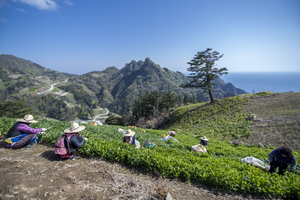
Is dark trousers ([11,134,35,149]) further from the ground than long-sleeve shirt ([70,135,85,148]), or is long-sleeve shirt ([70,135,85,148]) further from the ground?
long-sleeve shirt ([70,135,85,148])

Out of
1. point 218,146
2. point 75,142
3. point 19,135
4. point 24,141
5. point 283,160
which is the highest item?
point 283,160

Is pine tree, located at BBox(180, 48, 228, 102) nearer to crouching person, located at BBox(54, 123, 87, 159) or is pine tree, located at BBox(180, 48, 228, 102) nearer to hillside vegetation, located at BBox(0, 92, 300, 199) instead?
hillside vegetation, located at BBox(0, 92, 300, 199)

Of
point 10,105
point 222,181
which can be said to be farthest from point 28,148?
point 10,105

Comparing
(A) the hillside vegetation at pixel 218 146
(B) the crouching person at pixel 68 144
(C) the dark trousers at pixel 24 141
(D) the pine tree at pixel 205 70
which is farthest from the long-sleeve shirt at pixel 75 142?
Result: (D) the pine tree at pixel 205 70

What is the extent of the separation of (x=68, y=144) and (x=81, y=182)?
6.65ft

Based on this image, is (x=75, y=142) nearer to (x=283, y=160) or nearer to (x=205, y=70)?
(x=283, y=160)

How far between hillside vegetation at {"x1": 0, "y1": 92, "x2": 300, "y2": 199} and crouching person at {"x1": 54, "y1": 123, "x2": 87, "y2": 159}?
0.60 metres

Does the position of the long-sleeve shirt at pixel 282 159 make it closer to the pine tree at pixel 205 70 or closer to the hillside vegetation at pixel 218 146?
the hillside vegetation at pixel 218 146

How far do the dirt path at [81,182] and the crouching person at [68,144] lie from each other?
38 centimetres

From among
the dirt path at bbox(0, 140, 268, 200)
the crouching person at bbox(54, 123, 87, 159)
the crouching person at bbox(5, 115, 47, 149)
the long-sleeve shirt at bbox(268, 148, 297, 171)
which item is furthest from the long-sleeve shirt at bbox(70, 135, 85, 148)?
the long-sleeve shirt at bbox(268, 148, 297, 171)

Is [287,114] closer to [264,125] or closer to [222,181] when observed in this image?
[264,125]

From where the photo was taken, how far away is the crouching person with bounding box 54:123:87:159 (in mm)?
6516

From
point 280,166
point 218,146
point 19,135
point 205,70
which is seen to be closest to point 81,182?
point 19,135

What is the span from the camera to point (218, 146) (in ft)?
50.1
